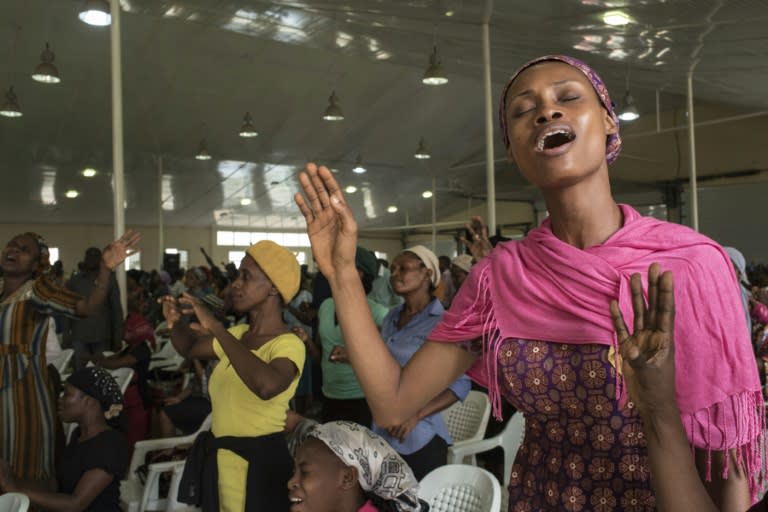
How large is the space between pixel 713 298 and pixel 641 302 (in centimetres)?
24

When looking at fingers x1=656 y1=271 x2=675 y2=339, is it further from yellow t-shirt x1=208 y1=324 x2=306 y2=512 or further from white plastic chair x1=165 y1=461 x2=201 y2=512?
white plastic chair x1=165 y1=461 x2=201 y2=512

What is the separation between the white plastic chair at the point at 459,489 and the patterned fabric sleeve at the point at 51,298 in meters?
1.82

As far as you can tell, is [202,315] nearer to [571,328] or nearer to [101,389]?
[101,389]

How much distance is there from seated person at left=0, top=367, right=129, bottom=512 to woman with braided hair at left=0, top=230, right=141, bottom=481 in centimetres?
12

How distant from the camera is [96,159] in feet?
45.8

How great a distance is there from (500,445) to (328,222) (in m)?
2.90

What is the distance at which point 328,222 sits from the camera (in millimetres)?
1158

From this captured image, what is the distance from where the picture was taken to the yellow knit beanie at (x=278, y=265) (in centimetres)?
273

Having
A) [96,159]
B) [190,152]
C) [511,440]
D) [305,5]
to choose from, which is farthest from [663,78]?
[96,159]

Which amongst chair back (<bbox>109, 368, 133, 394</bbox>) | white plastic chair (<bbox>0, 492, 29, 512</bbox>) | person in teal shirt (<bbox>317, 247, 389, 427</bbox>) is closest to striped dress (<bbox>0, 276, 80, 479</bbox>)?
white plastic chair (<bbox>0, 492, 29, 512</bbox>)

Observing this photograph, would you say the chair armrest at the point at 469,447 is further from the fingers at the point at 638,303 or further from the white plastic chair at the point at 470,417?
the fingers at the point at 638,303

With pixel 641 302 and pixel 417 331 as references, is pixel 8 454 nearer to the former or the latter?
pixel 417 331

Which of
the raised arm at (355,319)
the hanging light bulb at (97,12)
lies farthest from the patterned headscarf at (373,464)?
the hanging light bulb at (97,12)

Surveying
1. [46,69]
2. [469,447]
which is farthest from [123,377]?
[46,69]
